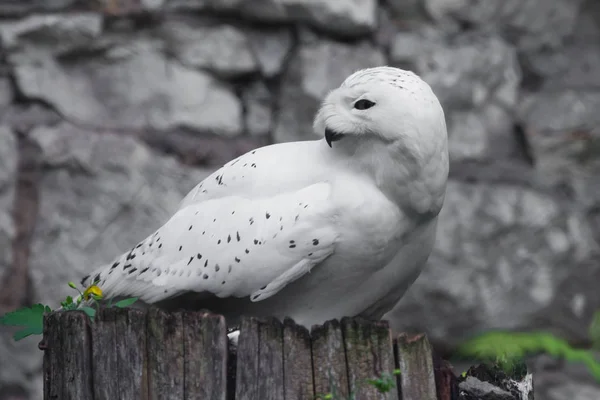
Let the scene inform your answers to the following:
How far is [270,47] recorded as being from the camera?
132 inches

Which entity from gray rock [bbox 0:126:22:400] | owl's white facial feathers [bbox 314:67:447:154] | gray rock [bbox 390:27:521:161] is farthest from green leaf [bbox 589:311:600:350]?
gray rock [bbox 0:126:22:400]

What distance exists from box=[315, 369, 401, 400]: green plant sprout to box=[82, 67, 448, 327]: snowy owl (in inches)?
16.2

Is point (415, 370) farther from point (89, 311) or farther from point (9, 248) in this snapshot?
point (9, 248)

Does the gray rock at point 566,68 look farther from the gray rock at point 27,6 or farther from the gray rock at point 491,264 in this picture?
the gray rock at point 27,6

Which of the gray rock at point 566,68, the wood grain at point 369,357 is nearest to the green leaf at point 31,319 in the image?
the wood grain at point 369,357

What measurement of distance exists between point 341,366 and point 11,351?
1746mm

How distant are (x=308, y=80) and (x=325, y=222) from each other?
4.28 feet

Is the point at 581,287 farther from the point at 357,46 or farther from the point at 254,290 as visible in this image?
the point at 254,290

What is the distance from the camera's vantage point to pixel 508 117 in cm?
355

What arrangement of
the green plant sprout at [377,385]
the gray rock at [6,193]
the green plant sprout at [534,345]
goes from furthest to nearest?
1. the green plant sprout at [534,345]
2. the gray rock at [6,193]
3. the green plant sprout at [377,385]

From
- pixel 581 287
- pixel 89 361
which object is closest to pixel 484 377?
pixel 89 361

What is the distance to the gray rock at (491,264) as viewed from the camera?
3363 mm

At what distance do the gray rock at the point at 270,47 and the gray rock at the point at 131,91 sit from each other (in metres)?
0.18

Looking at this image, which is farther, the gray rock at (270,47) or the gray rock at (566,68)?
the gray rock at (566,68)
